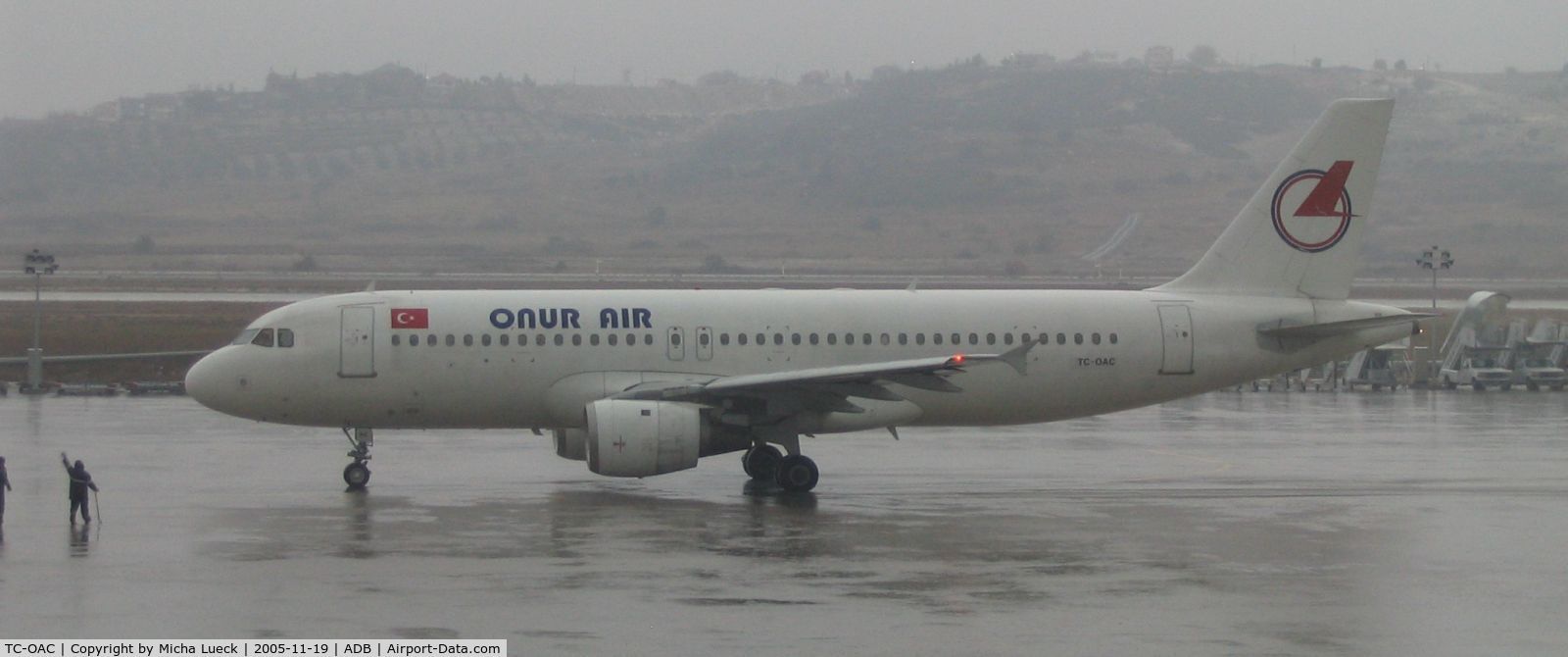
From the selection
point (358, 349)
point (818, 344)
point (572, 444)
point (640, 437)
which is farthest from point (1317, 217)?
point (358, 349)

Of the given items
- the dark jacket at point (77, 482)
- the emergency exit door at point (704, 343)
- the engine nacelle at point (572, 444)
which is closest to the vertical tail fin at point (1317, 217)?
the emergency exit door at point (704, 343)

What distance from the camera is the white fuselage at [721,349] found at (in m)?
25.9

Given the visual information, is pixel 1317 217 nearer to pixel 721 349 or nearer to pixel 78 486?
pixel 721 349

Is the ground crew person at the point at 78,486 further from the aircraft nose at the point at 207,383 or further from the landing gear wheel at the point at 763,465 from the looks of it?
the landing gear wheel at the point at 763,465

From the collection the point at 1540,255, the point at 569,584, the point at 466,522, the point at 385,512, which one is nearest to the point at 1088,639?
the point at 569,584

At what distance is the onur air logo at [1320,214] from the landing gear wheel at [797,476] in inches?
343

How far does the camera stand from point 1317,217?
27422 millimetres

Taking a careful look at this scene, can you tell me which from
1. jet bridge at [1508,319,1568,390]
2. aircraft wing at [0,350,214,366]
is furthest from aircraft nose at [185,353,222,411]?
jet bridge at [1508,319,1568,390]

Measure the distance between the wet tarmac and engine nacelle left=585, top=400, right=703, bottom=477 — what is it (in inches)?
23.3

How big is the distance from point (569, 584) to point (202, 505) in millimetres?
8392

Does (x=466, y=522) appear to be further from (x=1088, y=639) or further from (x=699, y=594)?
(x=1088, y=639)

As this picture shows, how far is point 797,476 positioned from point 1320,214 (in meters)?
9.59

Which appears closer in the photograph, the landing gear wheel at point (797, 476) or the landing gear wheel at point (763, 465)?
the landing gear wheel at point (797, 476)

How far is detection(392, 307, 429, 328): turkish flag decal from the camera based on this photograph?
85.4ft
